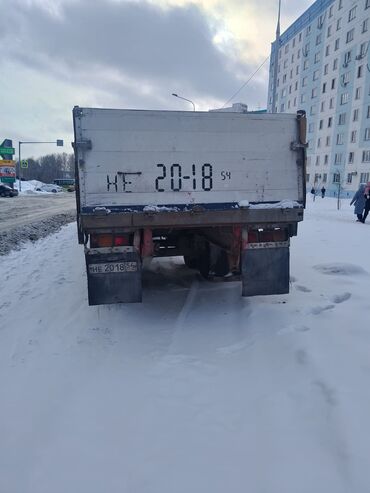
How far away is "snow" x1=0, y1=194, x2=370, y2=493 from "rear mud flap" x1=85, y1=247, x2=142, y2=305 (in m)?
0.45

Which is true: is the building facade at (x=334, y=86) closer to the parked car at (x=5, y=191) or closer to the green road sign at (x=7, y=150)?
the parked car at (x=5, y=191)

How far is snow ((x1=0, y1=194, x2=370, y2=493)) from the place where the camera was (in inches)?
92.7

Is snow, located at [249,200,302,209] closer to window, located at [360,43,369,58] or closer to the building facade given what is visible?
the building facade

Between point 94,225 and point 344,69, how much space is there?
4914cm

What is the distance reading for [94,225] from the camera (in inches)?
164

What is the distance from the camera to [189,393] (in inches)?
125

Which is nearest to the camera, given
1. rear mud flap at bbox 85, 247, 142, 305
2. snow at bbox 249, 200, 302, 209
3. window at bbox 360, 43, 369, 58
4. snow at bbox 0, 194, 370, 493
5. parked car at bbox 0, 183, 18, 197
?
snow at bbox 0, 194, 370, 493

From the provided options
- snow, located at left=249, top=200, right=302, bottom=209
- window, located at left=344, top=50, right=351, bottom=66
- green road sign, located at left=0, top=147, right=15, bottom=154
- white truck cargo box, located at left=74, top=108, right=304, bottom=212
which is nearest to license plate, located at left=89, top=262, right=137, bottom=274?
white truck cargo box, located at left=74, top=108, right=304, bottom=212

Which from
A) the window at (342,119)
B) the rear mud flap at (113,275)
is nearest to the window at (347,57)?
the window at (342,119)

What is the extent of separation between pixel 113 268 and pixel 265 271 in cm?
186

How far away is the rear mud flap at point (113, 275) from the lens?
14.2ft

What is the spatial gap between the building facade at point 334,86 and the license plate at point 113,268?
1403 inches

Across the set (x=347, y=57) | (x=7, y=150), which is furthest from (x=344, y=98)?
(x=7, y=150)

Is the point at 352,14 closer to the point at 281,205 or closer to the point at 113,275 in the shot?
the point at 281,205
